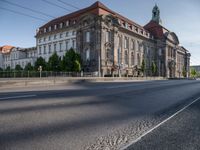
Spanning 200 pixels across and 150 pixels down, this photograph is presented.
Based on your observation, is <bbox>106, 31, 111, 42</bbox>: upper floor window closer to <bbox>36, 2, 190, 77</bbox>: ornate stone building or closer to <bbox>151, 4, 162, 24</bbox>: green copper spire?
<bbox>36, 2, 190, 77</bbox>: ornate stone building

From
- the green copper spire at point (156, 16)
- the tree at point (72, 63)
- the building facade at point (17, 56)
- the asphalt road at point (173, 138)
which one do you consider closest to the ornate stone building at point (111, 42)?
the green copper spire at point (156, 16)

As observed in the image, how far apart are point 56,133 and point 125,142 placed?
1.59m

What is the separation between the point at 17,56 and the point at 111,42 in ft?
187

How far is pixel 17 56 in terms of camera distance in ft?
299

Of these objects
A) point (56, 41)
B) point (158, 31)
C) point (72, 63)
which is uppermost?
point (158, 31)

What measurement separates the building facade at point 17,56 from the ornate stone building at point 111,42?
27.8 ft

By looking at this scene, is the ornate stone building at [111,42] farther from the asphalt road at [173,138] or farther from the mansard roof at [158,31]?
the asphalt road at [173,138]

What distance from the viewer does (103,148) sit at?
3.64 meters

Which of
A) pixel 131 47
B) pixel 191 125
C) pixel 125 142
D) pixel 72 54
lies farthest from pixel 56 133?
pixel 131 47

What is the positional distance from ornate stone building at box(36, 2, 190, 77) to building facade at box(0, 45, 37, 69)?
8473mm

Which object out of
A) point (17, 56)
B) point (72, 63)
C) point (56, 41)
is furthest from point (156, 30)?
point (17, 56)

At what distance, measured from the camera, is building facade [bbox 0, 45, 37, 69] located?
8356cm

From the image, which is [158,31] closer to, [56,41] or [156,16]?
[156,16]

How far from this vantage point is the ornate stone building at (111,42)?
5150 centimetres
